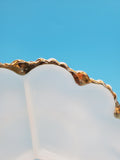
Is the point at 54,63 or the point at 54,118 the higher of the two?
the point at 54,63

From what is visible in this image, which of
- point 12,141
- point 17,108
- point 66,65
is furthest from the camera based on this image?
point 12,141

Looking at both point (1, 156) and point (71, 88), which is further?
point (1, 156)

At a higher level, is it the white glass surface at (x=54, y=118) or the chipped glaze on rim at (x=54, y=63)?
the chipped glaze on rim at (x=54, y=63)

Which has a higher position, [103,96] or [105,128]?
[103,96]

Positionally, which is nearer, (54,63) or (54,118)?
(54,63)

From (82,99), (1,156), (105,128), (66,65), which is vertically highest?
(66,65)

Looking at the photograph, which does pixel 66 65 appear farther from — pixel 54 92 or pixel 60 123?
pixel 60 123

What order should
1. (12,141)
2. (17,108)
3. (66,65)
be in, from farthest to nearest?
(12,141) < (17,108) < (66,65)

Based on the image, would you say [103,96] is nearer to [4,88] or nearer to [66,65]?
[66,65]

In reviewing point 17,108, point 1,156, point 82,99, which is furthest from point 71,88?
point 1,156

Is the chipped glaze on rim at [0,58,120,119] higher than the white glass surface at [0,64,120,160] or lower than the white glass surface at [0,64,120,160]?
higher
